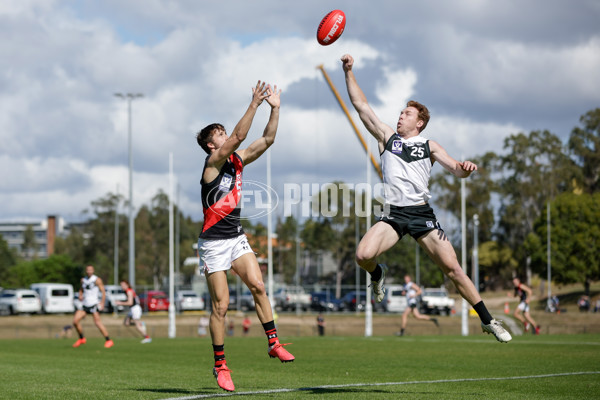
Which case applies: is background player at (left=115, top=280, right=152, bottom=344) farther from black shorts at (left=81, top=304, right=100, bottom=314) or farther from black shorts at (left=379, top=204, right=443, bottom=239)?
black shorts at (left=379, top=204, right=443, bottom=239)

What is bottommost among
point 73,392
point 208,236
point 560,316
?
point 560,316

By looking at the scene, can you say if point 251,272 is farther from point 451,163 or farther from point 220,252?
point 451,163

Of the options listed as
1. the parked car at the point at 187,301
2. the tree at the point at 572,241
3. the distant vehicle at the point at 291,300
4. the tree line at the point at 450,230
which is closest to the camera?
the parked car at the point at 187,301

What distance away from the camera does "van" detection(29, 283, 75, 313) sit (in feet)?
182

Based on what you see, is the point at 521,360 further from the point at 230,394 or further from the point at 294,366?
the point at 230,394

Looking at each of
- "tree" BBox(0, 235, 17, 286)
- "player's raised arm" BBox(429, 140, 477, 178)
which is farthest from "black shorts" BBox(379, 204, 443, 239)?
"tree" BBox(0, 235, 17, 286)

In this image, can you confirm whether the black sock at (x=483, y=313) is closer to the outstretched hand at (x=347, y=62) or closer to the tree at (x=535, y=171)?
the outstretched hand at (x=347, y=62)

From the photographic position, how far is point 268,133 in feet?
28.7

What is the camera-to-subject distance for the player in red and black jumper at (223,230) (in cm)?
859

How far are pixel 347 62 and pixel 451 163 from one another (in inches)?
74.7

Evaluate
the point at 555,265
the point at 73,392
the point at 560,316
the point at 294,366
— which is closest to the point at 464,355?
the point at 294,366

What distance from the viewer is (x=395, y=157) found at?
8789mm

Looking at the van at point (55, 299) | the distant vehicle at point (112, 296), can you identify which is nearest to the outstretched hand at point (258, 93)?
the distant vehicle at point (112, 296)

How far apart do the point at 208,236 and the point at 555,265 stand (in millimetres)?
64409
